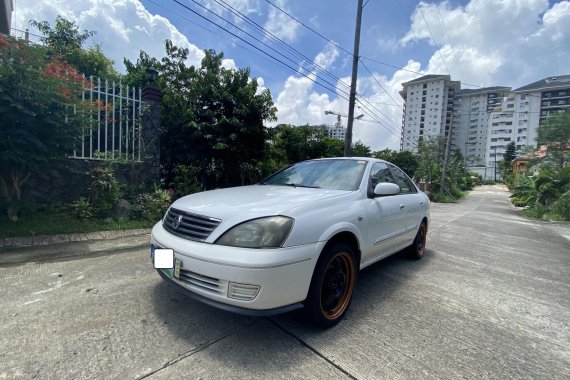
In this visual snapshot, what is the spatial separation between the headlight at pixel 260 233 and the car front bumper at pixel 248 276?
0.16 feet

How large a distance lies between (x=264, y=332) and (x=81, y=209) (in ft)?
14.7

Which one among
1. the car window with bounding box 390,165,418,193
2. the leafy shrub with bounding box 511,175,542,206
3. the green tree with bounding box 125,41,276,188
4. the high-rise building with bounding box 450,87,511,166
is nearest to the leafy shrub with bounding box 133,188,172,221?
the green tree with bounding box 125,41,276,188

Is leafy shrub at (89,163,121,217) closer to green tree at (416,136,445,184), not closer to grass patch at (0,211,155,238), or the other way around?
grass patch at (0,211,155,238)

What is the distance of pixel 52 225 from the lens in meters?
4.61

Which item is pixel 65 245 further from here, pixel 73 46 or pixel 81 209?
pixel 73 46

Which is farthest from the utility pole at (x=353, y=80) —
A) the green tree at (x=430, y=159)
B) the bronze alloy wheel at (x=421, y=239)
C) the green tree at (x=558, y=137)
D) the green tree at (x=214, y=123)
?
the green tree at (x=558, y=137)

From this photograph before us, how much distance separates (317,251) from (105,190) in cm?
491

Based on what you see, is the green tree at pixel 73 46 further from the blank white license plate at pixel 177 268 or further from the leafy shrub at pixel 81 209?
the blank white license plate at pixel 177 268

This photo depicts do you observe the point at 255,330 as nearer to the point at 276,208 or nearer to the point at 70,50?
the point at 276,208

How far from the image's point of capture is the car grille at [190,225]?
2.10 metres

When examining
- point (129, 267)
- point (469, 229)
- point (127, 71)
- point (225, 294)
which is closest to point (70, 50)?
point (127, 71)

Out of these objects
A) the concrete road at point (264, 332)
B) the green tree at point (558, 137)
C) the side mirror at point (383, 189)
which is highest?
the green tree at point (558, 137)

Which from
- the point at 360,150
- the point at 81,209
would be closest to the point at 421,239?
the point at 81,209

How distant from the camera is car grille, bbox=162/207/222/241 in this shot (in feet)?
6.88
